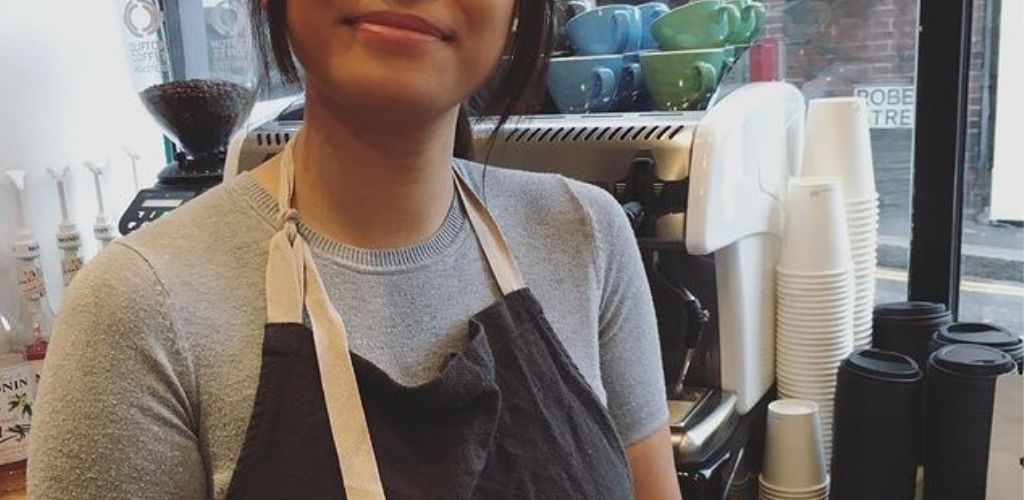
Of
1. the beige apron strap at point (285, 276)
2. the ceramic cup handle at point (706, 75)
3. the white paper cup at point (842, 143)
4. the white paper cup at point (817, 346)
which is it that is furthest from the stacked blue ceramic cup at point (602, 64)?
the beige apron strap at point (285, 276)

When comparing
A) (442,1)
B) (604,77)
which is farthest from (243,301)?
(604,77)

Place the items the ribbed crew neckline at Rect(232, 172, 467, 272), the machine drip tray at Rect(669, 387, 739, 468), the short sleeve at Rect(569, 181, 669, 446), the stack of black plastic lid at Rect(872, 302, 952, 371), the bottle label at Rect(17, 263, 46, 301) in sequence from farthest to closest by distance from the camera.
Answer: the bottle label at Rect(17, 263, 46, 301), the stack of black plastic lid at Rect(872, 302, 952, 371), the machine drip tray at Rect(669, 387, 739, 468), the short sleeve at Rect(569, 181, 669, 446), the ribbed crew neckline at Rect(232, 172, 467, 272)

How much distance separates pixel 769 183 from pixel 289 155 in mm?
755

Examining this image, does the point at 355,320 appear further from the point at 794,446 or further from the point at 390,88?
the point at 794,446

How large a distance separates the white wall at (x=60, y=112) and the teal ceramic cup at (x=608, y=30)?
87 cm

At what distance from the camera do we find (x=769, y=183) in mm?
1348

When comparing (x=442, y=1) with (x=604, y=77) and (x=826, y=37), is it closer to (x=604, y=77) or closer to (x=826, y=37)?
(x=604, y=77)

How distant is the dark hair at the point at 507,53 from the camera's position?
79 cm

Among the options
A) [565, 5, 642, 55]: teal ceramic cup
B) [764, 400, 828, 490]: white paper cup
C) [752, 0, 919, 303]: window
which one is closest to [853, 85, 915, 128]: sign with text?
[752, 0, 919, 303]: window

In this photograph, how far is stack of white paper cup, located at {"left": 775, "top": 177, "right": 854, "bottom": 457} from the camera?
1.34 metres

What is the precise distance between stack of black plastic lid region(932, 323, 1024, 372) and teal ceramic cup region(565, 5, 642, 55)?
58 centimetres

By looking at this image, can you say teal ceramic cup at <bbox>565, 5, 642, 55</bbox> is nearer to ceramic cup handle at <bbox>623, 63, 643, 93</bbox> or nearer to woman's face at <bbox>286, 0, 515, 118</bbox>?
ceramic cup handle at <bbox>623, 63, 643, 93</bbox>

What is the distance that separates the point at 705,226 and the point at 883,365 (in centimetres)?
32

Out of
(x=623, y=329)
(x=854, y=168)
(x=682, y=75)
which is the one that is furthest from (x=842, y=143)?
(x=623, y=329)
